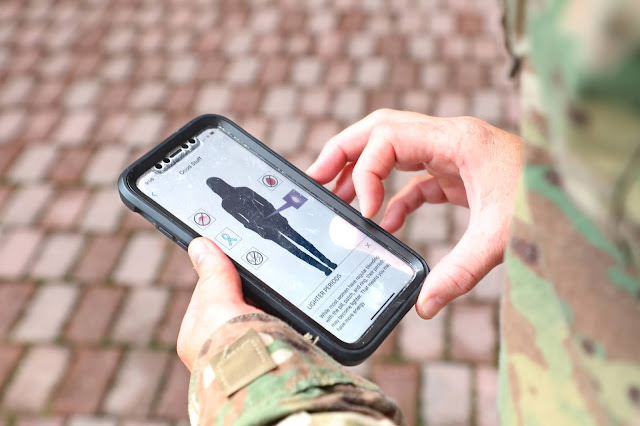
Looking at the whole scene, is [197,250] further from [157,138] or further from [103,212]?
[157,138]

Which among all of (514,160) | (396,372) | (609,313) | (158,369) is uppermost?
(609,313)

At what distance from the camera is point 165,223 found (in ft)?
4.17

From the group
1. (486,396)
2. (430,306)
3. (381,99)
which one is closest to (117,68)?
(381,99)

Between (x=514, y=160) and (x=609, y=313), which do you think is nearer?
(x=609, y=313)

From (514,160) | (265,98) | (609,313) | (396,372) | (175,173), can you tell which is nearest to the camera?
(609,313)

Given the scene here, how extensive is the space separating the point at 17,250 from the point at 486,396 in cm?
183

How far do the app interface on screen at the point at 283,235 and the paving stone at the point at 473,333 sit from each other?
0.77 m

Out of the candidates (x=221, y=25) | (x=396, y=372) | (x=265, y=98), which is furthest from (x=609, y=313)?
(x=221, y=25)

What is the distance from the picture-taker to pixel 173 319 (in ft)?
6.97

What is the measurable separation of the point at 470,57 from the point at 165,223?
2.31 meters

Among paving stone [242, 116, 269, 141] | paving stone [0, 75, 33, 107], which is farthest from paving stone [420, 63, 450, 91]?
paving stone [0, 75, 33, 107]

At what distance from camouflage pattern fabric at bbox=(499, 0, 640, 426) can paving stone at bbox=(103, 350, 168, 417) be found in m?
1.45

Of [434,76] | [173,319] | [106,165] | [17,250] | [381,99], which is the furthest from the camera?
[434,76]

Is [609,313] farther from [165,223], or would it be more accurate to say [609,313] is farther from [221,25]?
[221,25]
